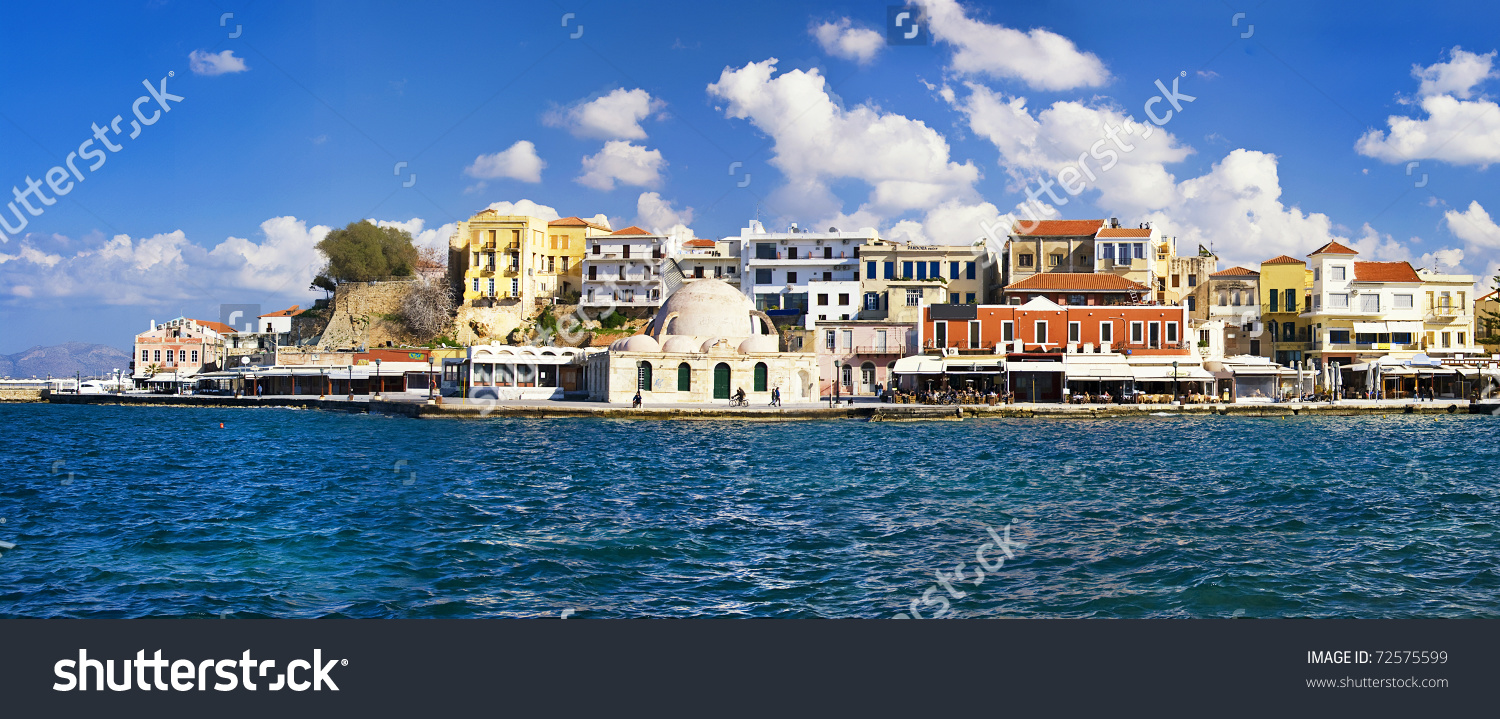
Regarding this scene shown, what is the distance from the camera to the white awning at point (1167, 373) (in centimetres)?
4096

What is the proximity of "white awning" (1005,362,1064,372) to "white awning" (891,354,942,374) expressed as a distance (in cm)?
274

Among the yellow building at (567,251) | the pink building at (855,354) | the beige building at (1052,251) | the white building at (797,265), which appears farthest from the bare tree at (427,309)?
the beige building at (1052,251)

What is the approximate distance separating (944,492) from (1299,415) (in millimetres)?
27381

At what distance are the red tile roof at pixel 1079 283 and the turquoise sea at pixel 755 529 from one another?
1881 cm

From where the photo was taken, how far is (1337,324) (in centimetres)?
5003

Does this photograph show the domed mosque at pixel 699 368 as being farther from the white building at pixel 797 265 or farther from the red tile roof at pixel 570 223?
the red tile roof at pixel 570 223

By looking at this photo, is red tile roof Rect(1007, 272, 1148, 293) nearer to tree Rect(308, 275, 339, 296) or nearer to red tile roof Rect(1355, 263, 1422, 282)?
red tile roof Rect(1355, 263, 1422, 282)

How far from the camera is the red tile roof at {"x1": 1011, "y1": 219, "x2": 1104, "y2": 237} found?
52.2 metres

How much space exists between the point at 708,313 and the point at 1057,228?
18.8m

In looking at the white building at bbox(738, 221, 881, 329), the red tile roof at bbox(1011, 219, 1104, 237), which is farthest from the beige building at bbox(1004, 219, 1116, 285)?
the white building at bbox(738, 221, 881, 329)

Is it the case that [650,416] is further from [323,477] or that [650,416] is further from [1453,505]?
[1453,505]

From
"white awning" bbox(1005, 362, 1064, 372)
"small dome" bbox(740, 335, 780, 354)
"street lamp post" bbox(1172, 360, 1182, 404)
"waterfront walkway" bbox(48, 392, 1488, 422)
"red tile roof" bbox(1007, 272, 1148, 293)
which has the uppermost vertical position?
"red tile roof" bbox(1007, 272, 1148, 293)

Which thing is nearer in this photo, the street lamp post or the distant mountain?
the street lamp post

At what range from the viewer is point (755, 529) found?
1392cm
